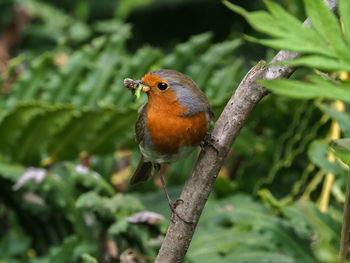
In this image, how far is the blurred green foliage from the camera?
241 centimetres

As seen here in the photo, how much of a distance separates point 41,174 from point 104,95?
633 mm

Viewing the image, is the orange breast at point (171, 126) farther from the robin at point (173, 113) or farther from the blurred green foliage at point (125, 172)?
the blurred green foliage at point (125, 172)

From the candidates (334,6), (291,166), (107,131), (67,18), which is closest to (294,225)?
(291,166)

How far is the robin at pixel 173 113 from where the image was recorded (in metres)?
1.89

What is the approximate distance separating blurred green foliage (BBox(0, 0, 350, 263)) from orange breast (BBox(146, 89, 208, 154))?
57 centimetres

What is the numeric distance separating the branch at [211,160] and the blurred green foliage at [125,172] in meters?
0.88

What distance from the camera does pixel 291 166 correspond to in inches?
119

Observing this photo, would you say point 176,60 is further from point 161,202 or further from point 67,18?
point 67,18

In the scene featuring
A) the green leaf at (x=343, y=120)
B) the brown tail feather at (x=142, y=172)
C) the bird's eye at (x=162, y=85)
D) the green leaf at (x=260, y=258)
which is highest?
the bird's eye at (x=162, y=85)

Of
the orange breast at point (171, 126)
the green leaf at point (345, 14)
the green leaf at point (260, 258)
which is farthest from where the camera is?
the green leaf at point (260, 258)

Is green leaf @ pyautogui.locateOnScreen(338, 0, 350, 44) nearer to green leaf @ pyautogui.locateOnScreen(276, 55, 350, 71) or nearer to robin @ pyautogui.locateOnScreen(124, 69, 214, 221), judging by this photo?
green leaf @ pyautogui.locateOnScreen(276, 55, 350, 71)

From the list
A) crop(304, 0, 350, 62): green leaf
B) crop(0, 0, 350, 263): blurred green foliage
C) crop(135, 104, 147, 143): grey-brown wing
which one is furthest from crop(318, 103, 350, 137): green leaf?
crop(304, 0, 350, 62): green leaf

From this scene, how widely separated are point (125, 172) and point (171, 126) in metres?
1.29

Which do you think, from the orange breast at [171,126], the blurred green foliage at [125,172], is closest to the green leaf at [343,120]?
the blurred green foliage at [125,172]
